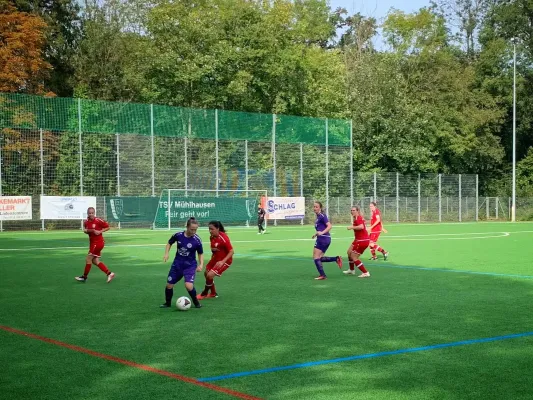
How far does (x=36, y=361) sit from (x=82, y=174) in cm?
3270

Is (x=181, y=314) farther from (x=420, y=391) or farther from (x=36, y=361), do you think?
(x=420, y=391)

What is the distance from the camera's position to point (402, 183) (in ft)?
186

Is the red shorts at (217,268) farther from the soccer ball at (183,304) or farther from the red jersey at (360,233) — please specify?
the red jersey at (360,233)

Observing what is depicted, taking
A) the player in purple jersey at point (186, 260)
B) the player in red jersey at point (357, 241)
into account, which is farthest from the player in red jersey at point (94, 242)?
the player in red jersey at point (357, 241)

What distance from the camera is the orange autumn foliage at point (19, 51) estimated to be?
46781 millimetres

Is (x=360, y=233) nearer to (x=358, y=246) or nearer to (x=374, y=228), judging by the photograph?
(x=358, y=246)

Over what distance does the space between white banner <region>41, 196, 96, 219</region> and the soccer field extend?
20.4m

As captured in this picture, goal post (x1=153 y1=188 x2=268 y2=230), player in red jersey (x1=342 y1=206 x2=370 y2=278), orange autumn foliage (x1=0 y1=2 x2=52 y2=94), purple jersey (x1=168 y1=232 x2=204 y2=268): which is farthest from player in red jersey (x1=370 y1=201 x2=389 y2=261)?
orange autumn foliage (x1=0 y1=2 x2=52 y2=94)

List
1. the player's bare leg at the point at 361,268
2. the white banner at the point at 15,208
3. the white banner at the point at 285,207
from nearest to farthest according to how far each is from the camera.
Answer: the player's bare leg at the point at 361,268
the white banner at the point at 15,208
the white banner at the point at 285,207

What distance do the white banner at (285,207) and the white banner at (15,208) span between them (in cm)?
1426

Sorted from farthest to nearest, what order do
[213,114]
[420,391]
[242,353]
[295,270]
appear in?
1. [213,114]
2. [295,270]
3. [242,353]
4. [420,391]

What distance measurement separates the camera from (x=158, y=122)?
43.5m

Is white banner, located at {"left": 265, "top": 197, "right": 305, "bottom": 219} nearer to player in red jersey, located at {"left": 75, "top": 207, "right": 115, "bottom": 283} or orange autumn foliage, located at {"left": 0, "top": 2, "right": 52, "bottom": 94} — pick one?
orange autumn foliage, located at {"left": 0, "top": 2, "right": 52, "bottom": 94}

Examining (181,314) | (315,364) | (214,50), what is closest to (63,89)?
(214,50)
